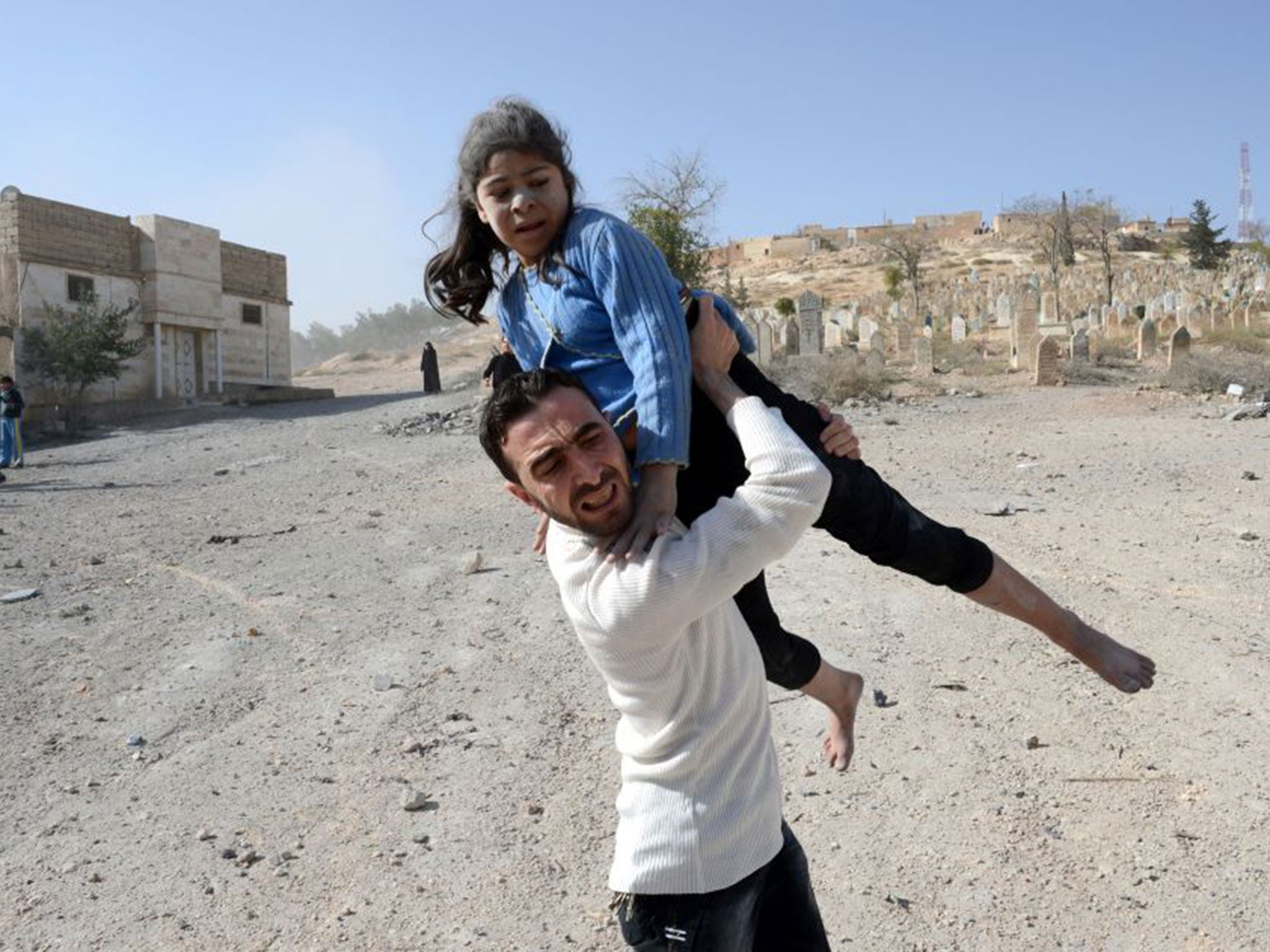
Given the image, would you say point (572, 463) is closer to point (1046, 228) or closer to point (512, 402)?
point (512, 402)

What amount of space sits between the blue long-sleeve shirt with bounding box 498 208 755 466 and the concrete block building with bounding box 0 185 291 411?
24630mm

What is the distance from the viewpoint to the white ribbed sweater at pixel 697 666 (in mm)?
1820

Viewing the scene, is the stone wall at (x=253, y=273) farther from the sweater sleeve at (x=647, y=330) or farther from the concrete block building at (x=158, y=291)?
the sweater sleeve at (x=647, y=330)

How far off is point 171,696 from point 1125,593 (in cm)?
469

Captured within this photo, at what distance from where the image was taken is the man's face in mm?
1851

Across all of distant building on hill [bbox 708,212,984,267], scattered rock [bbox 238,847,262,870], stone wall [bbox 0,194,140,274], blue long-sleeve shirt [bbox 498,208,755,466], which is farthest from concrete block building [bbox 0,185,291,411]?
distant building on hill [bbox 708,212,984,267]

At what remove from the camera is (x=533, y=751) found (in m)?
4.49

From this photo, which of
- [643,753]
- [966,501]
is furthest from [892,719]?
[966,501]

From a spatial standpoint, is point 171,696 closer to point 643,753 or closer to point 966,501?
point 643,753

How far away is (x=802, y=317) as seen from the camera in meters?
22.3

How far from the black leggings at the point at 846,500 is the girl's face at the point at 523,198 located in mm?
446

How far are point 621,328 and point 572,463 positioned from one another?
0.33 m

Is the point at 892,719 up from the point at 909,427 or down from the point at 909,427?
down

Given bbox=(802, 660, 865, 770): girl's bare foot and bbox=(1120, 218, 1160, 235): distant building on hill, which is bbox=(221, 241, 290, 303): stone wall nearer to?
bbox=(802, 660, 865, 770): girl's bare foot
